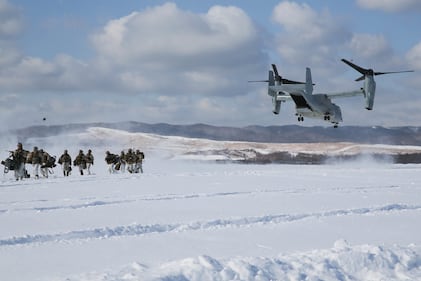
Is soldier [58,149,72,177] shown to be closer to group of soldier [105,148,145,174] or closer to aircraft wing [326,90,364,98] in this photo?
group of soldier [105,148,145,174]

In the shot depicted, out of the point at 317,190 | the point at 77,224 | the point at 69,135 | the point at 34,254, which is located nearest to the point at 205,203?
the point at 77,224

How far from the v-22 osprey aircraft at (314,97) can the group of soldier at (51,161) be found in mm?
13057

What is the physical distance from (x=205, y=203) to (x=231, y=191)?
3711mm

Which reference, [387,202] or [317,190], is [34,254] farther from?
[317,190]

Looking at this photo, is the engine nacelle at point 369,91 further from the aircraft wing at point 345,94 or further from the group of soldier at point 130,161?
the group of soldier at point 130,161

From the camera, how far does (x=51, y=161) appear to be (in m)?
29.8

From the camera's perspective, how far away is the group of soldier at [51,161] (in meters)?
27.1

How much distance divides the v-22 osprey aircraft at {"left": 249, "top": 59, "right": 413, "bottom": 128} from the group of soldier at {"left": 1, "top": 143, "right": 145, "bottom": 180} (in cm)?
1306

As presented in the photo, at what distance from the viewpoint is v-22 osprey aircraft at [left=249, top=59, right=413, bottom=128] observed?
41.2 meters

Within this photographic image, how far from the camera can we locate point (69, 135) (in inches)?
4023

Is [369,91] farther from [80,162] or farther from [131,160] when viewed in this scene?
[80,162]

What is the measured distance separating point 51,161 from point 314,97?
861 inches

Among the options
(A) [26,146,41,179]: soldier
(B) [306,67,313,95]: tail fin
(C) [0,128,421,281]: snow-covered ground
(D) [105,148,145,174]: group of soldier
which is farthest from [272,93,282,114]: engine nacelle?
(C) [0,128,421,281]: snow-covered ground

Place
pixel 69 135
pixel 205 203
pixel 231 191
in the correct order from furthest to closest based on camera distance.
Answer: pixel 69 135 < pixel 231 191 < pixel 205 203
